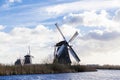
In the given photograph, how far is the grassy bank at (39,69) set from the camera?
5378cm

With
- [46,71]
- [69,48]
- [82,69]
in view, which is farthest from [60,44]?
[46,71]

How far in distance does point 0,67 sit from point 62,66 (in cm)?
1435

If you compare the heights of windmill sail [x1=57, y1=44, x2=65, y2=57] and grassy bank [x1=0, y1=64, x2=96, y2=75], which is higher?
windmill sail [x1=57, y1=44, x2=65, y2=57]

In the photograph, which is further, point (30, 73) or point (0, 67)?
point (30, 73)

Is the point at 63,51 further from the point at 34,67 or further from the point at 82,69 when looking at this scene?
the point at 34,67

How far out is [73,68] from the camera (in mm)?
67812

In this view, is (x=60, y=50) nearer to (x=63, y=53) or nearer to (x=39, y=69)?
(x=63, y=53)

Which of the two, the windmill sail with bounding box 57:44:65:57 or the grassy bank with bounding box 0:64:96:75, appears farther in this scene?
the windmill sail with bounding box 57:44:65:57

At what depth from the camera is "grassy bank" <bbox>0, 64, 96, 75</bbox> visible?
53.8m

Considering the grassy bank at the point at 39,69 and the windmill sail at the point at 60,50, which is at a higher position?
the windmill sail at the point at 60,50

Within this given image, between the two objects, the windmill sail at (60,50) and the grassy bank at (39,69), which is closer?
the grassy bank at (39,69)

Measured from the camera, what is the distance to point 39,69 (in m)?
60.1

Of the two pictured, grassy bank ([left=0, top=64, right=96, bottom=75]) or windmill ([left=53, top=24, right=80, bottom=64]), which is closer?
grassy bank ([left=0, top=64, right=96, bottom=75])

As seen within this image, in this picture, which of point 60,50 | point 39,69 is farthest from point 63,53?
point 39,69
